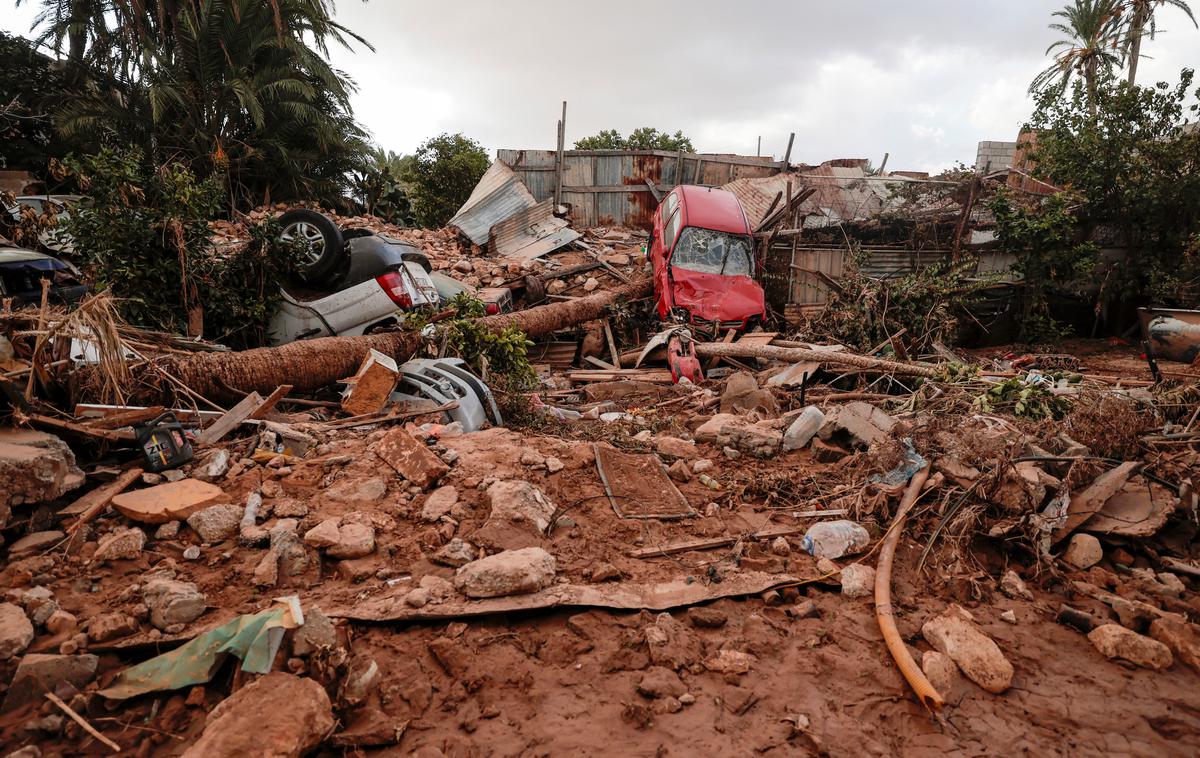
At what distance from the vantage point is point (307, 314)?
6.43 m

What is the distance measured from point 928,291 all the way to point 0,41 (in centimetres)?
2262

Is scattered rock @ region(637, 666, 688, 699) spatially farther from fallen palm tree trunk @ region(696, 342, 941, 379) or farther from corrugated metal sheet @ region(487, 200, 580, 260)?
corrugated metal sheet @ region(487, 200, 580, 260)

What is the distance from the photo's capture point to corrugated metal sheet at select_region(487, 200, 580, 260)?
45.9 feet

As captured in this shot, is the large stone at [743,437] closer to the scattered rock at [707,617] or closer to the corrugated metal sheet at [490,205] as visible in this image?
the scattered rock at [707,617]

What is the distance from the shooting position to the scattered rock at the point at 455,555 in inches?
113

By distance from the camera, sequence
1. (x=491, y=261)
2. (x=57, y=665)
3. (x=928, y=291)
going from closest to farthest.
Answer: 1. (x=57, y=665)
2. (x=928, y=291)
3. (x=491, y=261)

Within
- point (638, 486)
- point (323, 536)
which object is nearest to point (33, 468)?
point (323, 536)

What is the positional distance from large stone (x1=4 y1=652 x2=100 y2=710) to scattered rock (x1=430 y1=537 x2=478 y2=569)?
4.22 ft

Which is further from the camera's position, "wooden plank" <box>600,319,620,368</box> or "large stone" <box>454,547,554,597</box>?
"wooden plank" <box>600,319,620,368</box>

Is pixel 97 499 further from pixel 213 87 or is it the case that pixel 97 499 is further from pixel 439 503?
pixel 213 87

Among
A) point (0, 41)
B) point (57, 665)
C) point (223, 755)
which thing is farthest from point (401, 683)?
point (0, 41)

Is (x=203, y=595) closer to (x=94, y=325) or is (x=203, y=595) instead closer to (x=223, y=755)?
(x=223, y=755)

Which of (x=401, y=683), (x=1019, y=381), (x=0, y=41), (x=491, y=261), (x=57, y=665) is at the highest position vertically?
(x=0, y=41)

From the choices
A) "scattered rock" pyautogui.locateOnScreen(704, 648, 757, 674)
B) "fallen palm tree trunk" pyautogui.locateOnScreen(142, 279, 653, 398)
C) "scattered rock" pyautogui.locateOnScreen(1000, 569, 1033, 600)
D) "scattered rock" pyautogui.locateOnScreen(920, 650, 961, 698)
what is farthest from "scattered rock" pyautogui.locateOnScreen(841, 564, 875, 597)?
"fallen palm tree trunk" pyautogui.locateOnScreen(142, 279, 653, 398)
